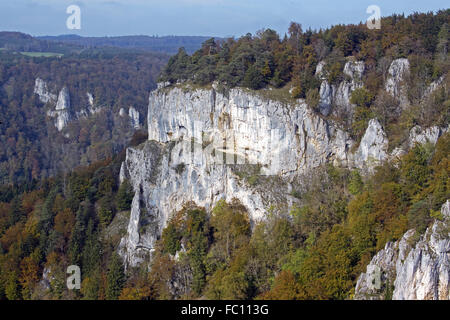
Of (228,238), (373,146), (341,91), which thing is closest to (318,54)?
(341,91)

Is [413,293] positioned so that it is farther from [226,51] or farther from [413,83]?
[226,51]

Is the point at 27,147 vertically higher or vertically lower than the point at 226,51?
lower

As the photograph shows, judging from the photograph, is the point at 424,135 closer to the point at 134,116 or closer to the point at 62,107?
the point at 134,116

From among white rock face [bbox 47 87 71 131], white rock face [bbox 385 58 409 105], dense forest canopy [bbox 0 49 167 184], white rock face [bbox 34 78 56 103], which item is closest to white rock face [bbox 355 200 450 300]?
white rock face [bbox 385 58 409 105]

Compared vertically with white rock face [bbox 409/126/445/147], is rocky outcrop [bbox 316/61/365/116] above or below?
above

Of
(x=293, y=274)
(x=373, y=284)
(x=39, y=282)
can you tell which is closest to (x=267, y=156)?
(x=293, y=274)

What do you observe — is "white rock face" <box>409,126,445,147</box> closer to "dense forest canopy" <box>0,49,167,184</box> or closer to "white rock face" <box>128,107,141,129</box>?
"dense forest canopy" <box>0,49,167,184</box>
